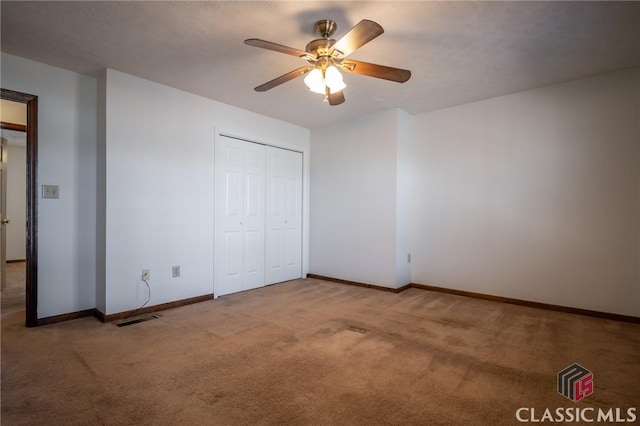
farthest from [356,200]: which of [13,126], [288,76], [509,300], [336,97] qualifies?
[13,126]

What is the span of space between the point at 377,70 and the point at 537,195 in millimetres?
2530

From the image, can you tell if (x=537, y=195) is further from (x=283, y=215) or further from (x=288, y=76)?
(x=283, y=215)

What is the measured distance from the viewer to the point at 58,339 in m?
2.58

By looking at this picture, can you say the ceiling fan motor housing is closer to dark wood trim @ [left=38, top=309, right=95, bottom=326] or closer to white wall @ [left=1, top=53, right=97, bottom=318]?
white wall @ [left=1, top=53, right=97, bottom=318]

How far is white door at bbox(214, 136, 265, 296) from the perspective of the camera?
3.97m

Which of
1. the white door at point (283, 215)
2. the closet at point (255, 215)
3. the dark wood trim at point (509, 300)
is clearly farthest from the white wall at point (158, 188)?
the dark wood trim at point (509, 300)

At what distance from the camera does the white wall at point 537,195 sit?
3.09 meters

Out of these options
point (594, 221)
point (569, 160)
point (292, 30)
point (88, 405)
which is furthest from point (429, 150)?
point (88, 405)

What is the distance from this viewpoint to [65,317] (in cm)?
305

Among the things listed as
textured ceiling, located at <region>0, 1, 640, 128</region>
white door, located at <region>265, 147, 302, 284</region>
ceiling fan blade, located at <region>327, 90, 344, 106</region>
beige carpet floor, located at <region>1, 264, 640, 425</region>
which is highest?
textured ceiling, located at <region>0, 1, 640, 128</region>

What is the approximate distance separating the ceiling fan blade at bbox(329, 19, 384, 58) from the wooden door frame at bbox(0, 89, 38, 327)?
9.24 feet

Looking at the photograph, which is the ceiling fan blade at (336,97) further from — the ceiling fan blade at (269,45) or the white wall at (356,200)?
the white wall at (356,200)

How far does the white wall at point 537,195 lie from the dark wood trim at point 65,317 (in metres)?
3.90

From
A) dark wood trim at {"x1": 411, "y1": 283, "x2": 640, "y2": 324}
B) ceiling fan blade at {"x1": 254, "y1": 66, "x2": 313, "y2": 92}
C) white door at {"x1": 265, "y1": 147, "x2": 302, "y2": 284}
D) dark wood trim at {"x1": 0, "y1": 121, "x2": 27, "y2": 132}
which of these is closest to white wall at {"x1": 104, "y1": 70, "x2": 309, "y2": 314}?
white door at {"x1": 265, "y1": 147, "x2": 302, "y2": 284}
